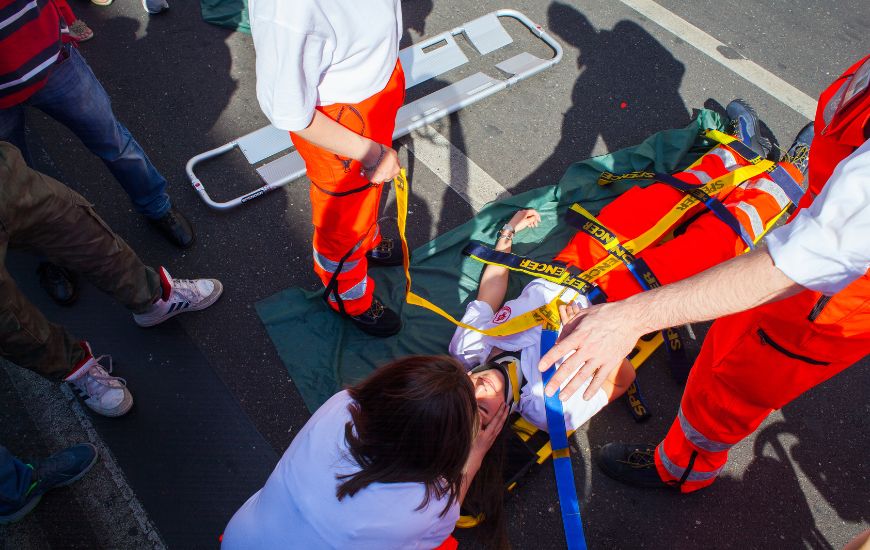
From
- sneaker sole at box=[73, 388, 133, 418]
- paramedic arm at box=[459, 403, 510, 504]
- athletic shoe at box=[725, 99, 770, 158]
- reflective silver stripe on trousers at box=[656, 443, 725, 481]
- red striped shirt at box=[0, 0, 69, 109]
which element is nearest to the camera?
paramedic arm at box=[459, 403, 510, 504]

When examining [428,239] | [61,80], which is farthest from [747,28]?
[61,80]

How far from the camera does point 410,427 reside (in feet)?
5.06

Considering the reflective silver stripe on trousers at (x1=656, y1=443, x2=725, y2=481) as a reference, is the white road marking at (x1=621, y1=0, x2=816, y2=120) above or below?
above

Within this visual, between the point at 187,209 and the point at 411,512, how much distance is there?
263 cm

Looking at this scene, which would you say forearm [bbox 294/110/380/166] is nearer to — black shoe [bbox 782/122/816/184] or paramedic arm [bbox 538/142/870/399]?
paramedic arm [bbox 538/142/870/399]

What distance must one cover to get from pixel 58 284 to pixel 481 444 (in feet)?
8.20

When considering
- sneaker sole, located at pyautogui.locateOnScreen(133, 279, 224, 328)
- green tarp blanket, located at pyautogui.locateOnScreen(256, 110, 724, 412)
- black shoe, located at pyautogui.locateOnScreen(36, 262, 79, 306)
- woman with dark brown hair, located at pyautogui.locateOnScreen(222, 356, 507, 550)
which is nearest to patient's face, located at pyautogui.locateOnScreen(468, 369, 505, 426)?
woman with dark brown hair, located at pyautogui.locateOnScreen(222, 356, 507, 550)

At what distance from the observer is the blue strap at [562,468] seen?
2061 millimetres

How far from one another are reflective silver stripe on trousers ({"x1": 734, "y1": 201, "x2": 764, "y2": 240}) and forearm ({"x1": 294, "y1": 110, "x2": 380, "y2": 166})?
2014 millimetres

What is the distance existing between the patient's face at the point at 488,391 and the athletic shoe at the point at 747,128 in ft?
7.77

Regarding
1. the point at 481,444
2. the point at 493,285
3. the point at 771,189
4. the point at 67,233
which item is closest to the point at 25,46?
the point at 67,233

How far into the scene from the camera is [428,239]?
11.1ft

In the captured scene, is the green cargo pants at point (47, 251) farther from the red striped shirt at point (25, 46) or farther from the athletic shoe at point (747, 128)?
the athletic shoe at point (747, 128)

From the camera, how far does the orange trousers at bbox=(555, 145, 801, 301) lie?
9.02ft
